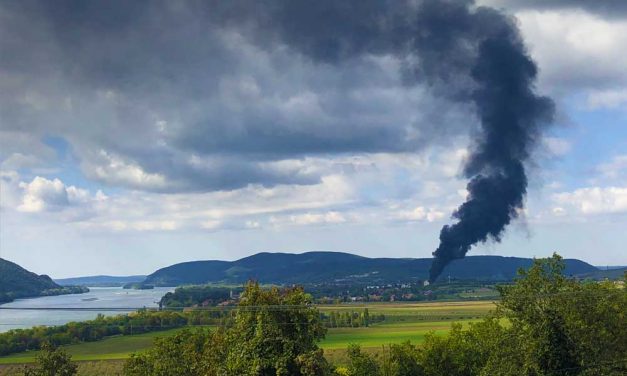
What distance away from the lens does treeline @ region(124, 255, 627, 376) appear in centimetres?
5338

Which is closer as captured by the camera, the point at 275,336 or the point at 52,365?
the point at 275,336

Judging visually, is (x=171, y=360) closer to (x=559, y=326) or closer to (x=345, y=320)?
(x=559, y=326)

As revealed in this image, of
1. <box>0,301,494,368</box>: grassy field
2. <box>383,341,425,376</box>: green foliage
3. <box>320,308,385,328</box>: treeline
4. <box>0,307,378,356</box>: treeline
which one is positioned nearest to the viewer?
<box>383,341,425,376</box>: green foliage

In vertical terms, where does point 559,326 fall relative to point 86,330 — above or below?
above

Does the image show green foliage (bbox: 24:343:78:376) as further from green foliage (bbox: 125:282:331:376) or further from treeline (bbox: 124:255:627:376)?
green foliage (bbox: 125:282:331:376)

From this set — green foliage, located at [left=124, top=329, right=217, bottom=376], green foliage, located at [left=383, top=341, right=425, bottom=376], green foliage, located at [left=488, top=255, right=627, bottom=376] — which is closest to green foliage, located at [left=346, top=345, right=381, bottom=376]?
green foliage, located at [left=383, top=341, right=425, bottom=376]

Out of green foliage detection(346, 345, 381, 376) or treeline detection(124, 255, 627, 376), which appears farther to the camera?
green foliage detection(346, 345, 381, 376)

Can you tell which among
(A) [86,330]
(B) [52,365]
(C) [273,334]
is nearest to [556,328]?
(C) [273,334]

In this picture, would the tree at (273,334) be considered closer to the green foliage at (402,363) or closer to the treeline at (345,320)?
the green foliage at (402,363)

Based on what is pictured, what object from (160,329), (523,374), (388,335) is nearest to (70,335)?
(160,329)

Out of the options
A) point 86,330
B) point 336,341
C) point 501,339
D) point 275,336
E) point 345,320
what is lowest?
point 336,341

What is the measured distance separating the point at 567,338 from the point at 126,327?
146 metres

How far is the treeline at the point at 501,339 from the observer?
5338 cm

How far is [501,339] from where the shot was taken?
61250 mm
